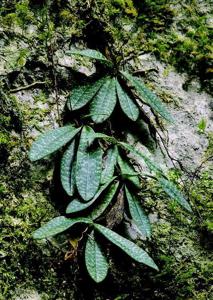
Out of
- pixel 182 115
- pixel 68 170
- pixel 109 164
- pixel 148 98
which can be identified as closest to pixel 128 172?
pixel 109 164

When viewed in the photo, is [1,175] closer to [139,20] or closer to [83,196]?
[83,196]

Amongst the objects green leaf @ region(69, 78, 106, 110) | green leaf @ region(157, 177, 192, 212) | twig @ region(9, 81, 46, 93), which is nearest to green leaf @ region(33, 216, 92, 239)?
green leaf @ region(157, 177, 192, 212)

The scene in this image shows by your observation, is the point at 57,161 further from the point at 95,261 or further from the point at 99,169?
the point at 95,261

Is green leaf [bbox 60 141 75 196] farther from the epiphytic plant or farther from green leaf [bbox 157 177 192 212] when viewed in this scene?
green leaf [bbox 157 177 192 212]

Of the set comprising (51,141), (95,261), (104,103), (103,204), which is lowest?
(95,261)

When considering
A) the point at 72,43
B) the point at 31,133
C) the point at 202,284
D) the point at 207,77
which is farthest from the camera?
the point at 207,77

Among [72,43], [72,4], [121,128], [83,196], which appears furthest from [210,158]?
[72,4]
